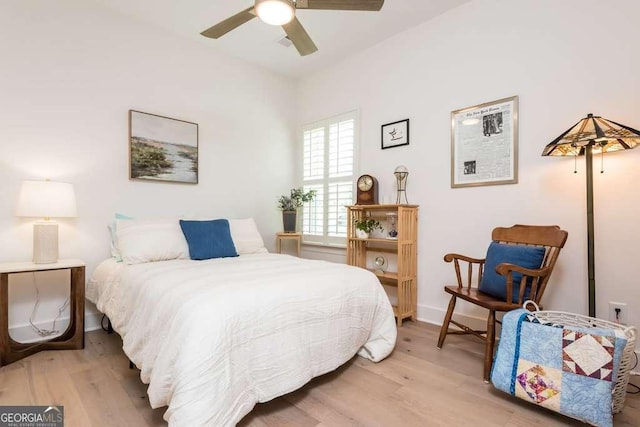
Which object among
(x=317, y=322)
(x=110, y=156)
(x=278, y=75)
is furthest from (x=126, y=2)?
(x=317, y=322)

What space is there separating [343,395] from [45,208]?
238 cm

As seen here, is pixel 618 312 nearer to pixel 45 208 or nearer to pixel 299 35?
pixel 299 35

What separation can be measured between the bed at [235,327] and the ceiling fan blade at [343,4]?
5.15ft

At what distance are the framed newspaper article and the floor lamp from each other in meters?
0.43

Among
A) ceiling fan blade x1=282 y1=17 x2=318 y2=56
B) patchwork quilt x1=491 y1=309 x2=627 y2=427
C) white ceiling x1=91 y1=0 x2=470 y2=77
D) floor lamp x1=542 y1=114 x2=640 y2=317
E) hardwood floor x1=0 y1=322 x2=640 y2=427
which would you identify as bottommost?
hardwood floor x1=0 y1=322 x2=640 y2=427

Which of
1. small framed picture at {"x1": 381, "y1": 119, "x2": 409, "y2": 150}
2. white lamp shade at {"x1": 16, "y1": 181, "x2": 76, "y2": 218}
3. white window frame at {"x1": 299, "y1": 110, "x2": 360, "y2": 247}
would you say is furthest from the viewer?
white window frame at {"x1": 299, "y1": 110, "x2": 360, "y2": 247}

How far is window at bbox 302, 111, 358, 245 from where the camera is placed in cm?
369

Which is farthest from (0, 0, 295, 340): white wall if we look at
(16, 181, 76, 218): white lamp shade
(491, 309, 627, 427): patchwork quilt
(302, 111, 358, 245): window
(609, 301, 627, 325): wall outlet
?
(609, 301, 627, 325): wall outlet

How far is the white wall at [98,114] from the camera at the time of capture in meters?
2.42

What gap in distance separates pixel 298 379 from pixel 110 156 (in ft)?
8.39

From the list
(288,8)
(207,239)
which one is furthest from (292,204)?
(288,8)

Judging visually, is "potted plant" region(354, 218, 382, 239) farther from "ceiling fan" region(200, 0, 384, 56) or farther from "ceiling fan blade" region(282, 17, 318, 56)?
"ceiling fan" region(200, 0, 384, 56)

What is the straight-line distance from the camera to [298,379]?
164 cm

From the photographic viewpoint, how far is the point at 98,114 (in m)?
2.77
